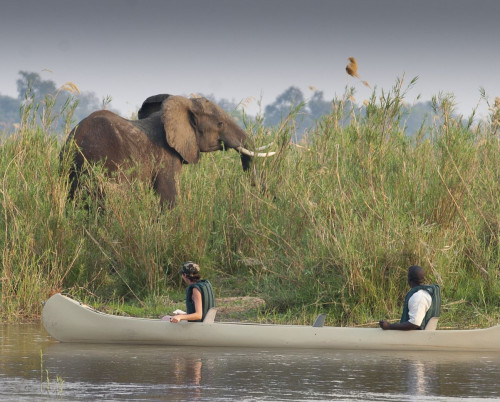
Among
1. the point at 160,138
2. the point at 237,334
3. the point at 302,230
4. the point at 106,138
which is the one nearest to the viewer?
the point at 237,334

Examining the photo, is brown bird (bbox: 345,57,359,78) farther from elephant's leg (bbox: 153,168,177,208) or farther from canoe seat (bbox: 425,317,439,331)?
canoe seat (bbox: 425,317,439,331)

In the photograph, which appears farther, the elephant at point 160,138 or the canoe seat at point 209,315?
the elephant at point 160,138

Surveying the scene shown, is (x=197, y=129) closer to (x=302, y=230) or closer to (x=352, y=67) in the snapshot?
(x=352, y=67)

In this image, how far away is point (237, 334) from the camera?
11438 mm

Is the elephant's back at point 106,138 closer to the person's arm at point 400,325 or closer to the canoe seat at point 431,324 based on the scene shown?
the person's arm at point 400,325

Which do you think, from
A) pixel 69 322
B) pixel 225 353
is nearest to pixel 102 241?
pixel 69 322

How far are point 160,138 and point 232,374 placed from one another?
907 centimetres

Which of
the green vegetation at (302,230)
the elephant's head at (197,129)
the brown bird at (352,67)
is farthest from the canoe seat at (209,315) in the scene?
the elephant's head at (197,129)

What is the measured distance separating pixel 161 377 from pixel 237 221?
18.5 ft

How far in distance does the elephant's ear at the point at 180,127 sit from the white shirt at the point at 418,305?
25.4 feet

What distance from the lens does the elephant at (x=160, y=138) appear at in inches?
683

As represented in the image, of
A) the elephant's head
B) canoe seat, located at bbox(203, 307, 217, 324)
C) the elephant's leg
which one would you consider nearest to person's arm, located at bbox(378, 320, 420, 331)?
canoe seat, located at bbox(203, 307, 217, 324)

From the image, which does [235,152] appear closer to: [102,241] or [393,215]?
[102,241]

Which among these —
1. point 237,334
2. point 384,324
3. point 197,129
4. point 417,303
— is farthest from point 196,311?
point 197,129
